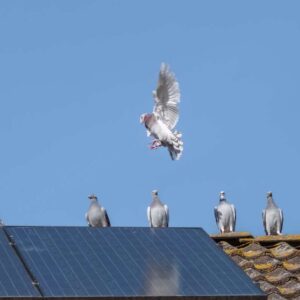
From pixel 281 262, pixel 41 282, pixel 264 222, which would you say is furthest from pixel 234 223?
pixel 41 282

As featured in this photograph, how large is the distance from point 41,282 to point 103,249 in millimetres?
1236

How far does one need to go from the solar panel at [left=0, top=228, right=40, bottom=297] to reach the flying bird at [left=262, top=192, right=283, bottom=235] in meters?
10.2

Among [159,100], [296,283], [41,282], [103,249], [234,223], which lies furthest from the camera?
[234,223]

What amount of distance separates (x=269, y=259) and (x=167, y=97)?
2.75 meters

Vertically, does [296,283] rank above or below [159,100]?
below

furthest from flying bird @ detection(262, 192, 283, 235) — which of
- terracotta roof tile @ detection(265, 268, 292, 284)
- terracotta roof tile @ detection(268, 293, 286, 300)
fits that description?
terracotta roof tile @ detection(268, 293, 286, 300)

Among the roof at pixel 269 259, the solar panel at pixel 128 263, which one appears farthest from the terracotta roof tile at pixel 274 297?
the solar panel at pixel 128 263

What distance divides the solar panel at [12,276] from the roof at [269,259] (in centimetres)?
298

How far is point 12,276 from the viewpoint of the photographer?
51.4ft

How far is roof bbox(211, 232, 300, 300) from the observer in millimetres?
18172

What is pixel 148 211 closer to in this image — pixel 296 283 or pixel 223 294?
pixel 296 283

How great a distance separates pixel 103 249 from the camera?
16.7 meters

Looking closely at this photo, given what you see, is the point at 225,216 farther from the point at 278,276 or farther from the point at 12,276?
the point at 12,276

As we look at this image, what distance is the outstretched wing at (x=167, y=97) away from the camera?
20.7 meters
